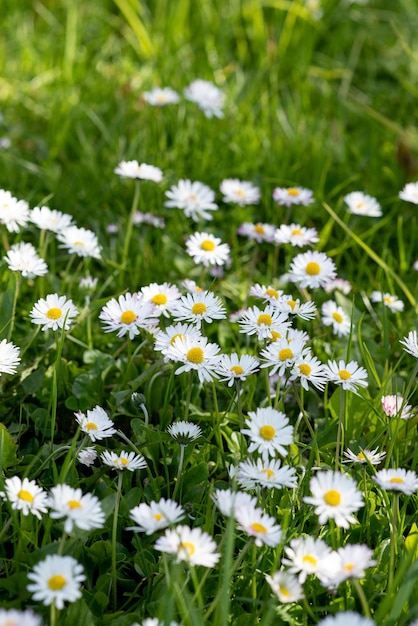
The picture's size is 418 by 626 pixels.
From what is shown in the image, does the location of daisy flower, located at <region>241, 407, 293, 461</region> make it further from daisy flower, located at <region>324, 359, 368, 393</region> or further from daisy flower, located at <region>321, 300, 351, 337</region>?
daisy flower, located at <region>321, 300, 351, 337</region>

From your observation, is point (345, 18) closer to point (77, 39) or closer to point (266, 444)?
point (77, 39)

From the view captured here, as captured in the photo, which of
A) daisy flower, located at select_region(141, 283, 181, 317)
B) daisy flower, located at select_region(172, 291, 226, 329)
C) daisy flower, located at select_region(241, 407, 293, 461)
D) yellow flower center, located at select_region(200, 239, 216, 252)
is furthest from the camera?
yellow flower center, located at select_region(200, 239, 216, 252)

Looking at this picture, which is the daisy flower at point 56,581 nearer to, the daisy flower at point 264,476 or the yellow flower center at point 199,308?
the daisy flower at point 264,476

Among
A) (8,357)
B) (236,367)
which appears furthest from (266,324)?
(8,357)

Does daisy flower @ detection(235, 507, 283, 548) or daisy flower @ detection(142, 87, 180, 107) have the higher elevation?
daisy flower @ detection(142, 87, 180, 107)

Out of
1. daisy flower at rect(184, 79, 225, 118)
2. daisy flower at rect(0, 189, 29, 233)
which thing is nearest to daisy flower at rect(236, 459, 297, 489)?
daisy flower at rect(0, 189, 29, 233)

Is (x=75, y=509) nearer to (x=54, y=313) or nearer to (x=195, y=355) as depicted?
(x=195, y=355)
